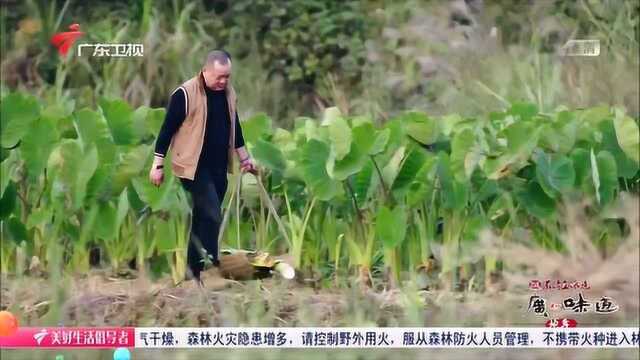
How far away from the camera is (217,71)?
5.07m

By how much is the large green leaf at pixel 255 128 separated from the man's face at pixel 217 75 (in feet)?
0.49

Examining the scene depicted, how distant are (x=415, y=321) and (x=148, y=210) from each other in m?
0.97

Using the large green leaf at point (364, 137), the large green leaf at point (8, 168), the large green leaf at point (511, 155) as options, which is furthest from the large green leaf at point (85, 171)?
the large green leaf at point (511, 155)

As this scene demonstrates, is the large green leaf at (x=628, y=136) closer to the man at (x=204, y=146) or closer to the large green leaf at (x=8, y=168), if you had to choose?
the man at (x=204, y=146)

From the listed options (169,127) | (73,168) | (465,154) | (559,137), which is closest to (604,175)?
(559,137)

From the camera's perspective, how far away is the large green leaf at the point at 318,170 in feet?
16.5

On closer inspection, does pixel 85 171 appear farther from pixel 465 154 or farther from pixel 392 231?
pixel 465 154

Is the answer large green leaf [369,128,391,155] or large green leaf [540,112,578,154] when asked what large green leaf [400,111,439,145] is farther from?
large green leaf [540,112,578,154]

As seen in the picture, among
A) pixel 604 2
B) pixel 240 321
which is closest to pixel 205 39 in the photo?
pixel 240 321

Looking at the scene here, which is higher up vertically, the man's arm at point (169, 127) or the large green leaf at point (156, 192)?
the man's arm at point (169, 127)

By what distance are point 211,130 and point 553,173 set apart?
3.75 ft

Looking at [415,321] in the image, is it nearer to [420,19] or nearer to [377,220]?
[377,220]

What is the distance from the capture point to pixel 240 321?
5031 millimetres

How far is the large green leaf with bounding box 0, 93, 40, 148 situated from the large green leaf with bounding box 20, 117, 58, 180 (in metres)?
0.03
